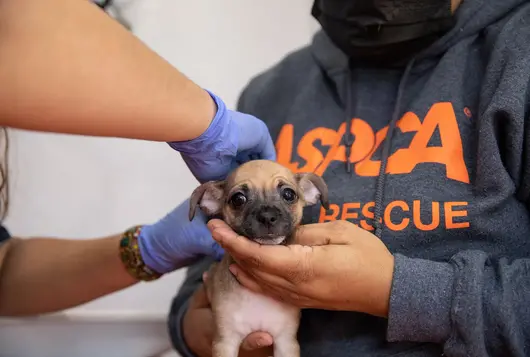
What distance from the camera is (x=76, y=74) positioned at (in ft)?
2.54

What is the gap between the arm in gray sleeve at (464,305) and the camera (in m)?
1.05

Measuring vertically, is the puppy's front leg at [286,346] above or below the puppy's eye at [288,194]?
below

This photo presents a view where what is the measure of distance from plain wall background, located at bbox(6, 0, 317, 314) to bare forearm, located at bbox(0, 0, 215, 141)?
1.33m

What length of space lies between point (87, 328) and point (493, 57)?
1.75 m

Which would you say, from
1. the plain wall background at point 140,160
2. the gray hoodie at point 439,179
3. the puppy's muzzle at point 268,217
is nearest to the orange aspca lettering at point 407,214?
the gray hoodie at point 439,179

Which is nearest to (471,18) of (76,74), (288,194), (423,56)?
(423,56)

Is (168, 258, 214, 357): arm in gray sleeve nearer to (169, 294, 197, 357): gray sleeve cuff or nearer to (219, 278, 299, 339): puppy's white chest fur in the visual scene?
(169, 294, 197, 357): gray sleeve cuff

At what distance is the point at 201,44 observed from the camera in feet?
7.45

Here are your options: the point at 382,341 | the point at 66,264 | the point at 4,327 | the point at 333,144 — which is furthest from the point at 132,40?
the point at 4,327

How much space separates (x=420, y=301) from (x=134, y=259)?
2.67ft

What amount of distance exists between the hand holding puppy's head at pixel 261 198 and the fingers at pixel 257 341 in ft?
0.75

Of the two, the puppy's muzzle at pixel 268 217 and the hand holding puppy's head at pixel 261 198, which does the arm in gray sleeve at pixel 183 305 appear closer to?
the hand holding puppy's head at pixel 261 198

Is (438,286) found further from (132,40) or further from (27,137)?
(27,137)

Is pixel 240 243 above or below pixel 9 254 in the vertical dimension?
above
